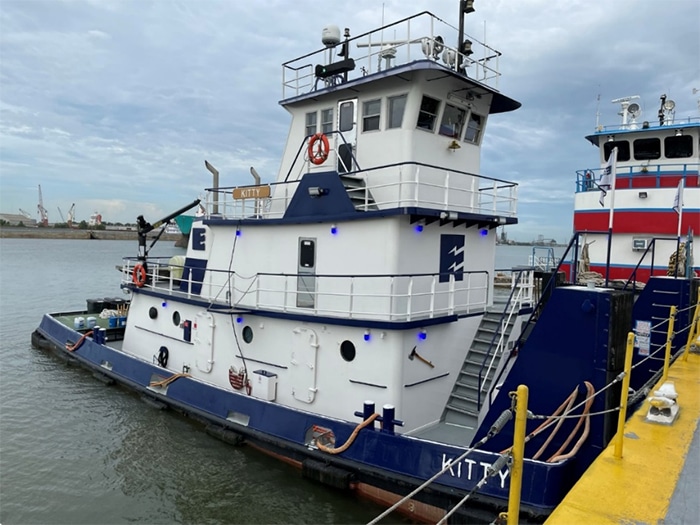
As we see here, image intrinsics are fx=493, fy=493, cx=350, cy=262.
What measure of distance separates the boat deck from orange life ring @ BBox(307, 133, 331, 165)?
6525 mm

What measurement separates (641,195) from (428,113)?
435 inches

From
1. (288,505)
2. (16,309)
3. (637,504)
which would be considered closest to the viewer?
(637,504)

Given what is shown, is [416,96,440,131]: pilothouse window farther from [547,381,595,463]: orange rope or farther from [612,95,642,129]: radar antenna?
[612,95,642,129]: radar antenna

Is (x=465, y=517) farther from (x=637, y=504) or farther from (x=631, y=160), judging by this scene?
(x=631, y=160)

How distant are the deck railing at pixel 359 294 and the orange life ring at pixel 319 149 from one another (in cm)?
224

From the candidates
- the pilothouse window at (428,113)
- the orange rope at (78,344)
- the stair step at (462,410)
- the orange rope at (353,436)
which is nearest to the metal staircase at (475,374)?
the stair step at (462,410)

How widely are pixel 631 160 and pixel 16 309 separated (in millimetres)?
28576

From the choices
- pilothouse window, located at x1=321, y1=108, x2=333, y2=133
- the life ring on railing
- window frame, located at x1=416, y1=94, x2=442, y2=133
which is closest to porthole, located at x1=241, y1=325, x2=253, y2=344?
the life ring on railing

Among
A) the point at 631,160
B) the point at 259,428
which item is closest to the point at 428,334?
the point at 259,428

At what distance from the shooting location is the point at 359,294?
8078 millimetres

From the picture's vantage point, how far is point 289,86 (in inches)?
429

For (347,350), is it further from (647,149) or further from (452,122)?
(647,149)

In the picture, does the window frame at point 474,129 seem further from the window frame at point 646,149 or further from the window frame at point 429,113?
the window frame at point 646,149

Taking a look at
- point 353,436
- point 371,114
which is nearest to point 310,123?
point 371,114
